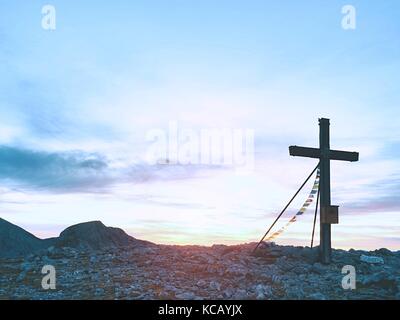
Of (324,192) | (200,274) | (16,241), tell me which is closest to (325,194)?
(324,192)

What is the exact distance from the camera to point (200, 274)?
17.8 m

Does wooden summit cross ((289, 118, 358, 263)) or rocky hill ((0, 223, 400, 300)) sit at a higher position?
wooden summit cross ((289, 118, 358, 263))

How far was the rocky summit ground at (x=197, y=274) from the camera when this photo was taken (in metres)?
15.5

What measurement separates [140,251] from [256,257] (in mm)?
5807

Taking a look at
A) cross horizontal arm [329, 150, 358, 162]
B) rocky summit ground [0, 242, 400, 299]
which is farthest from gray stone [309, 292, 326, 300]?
cross horizontal arm [329, 150, 358, 162]

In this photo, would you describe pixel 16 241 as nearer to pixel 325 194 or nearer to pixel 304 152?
pixel 304 152

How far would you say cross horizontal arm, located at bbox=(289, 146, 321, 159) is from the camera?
65.8 feet

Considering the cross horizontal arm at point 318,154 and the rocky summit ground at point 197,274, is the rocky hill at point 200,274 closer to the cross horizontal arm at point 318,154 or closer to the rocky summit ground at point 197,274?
the rocky summit ground at point 197,274

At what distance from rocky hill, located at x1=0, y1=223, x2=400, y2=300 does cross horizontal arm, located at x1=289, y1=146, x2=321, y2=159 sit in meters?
4.63

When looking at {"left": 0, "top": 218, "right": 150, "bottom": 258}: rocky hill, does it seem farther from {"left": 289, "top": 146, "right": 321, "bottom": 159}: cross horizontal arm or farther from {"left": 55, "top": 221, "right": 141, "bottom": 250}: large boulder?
{"left": 289, "top": 146, "right": 321, "bottom": 159}: cross horizontal arm

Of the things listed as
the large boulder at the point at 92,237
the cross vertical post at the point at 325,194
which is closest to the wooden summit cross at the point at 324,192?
the cross vertical post at the point at 325,194

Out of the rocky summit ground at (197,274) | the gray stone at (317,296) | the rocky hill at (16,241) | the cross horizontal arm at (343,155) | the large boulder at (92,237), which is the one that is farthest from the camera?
the rocky hill at (16,241)

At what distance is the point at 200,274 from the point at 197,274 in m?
0.12

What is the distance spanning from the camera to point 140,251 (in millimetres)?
22500
